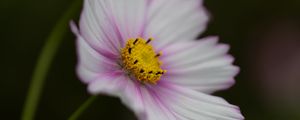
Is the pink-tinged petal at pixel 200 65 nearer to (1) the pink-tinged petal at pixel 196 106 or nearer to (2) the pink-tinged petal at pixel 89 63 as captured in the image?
(1) the pink-tinged petal at pixel 196 106

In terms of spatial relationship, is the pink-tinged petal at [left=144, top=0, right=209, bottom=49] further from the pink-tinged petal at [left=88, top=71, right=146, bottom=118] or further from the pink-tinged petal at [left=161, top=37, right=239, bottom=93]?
the pink-tinged petal at [left=88, top=71, right=146, bottom=118]

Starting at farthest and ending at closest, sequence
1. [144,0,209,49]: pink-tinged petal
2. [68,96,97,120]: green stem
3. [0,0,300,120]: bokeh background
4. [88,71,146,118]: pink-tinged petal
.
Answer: [0,0,300,120]: bokeh background < [144,0,209,49]: pink-tinged petal < [68,96,97,120]: green stem < [88,71,146,118]: pink-tinged petal

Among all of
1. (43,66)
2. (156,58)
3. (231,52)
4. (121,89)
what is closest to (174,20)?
(156,58)

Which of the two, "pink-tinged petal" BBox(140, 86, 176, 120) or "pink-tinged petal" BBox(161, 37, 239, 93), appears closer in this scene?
"pink-tinged petal" BBox(140, 86, 176, 120)

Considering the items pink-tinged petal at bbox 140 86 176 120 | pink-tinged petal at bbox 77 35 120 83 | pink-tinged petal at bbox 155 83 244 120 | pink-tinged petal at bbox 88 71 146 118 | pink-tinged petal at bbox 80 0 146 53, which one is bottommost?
pink-tinged petal at bbox 155 83 244 120

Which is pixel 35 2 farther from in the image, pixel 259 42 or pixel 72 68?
pixel 259 42

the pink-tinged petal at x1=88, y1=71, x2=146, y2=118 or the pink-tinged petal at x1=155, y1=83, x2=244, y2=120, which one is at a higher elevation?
the pink-tinged petal at x1=88, y1=71, x2=146, y2=118

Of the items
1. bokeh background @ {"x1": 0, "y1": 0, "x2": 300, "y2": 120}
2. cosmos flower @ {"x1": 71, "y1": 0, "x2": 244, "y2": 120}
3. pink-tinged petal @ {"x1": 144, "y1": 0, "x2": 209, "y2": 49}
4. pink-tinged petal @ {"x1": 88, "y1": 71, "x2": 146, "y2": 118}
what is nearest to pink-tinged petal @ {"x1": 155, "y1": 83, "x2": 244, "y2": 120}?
cosmos flower @ {"x1": 71, "y1": 0, "x2": 244, "y2": 120}

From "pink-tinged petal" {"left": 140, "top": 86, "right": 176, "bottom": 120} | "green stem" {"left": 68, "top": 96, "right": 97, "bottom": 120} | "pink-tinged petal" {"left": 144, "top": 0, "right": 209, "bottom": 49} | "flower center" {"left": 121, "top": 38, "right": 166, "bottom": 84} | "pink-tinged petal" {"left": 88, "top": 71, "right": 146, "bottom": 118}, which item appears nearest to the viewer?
"pink-tinged petal" {"left": 88, "top": 71, "right": 146, "bottom": 118}

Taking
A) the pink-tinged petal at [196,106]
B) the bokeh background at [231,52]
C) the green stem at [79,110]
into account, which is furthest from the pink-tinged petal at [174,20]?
the bokeh background at [231,52]
